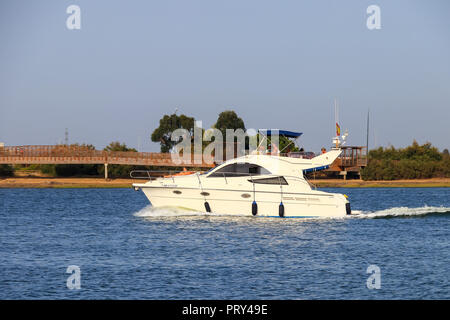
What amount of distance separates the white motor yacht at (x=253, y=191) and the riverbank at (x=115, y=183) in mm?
49679

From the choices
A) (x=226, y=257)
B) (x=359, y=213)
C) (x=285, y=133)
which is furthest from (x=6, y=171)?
(x=226, y=257)

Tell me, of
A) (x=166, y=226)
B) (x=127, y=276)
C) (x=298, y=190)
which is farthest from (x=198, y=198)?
(x=127, y=276)

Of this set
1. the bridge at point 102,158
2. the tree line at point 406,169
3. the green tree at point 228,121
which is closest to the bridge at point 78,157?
the bridge at point 102,158

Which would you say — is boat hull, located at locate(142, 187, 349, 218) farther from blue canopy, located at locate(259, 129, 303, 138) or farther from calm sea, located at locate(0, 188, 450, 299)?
blue canopy, located at locate(259, 129, 303, 138)

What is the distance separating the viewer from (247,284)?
20844mm

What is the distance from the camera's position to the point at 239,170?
116 feet

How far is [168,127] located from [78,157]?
93.0 ft

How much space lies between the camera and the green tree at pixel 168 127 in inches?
4612

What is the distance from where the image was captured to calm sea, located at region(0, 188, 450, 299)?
66.1 feet

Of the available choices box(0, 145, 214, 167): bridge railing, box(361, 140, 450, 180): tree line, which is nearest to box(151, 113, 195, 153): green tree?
box(0, 145, 214, 167): bridge railing

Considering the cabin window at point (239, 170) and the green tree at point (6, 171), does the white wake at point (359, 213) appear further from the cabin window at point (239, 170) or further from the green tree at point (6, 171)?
the green tree at point (6, 171)

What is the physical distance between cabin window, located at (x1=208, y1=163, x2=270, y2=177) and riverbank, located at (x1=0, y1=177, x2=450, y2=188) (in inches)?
1962
